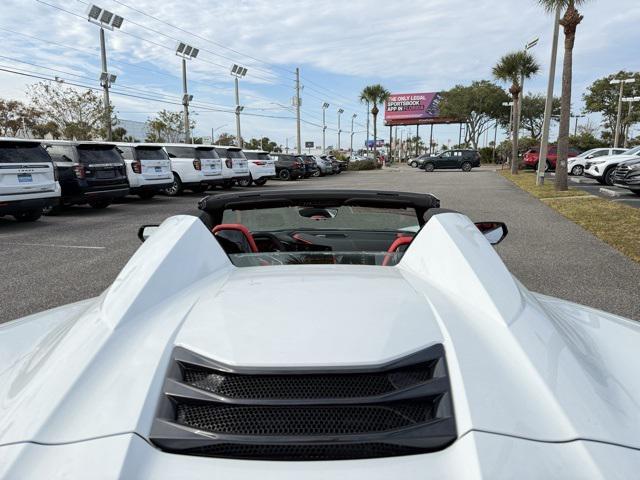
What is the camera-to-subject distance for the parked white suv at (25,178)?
31.5ft

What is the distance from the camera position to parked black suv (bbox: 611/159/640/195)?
569 inches

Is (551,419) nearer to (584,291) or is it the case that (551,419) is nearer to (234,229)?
(234,229)

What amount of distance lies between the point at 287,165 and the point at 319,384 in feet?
94.2

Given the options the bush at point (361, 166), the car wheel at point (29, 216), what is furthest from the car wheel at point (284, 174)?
the bush at point (361, 166)

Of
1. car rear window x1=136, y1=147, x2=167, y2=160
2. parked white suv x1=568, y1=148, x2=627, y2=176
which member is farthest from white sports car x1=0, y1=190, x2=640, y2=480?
parked white suv x1=568, y1=148, x2=627, y2=176

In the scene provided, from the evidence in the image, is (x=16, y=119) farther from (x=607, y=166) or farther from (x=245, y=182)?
(x=607, y=166)

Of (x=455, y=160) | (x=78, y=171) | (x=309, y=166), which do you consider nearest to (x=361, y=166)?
(x=455, y=160)

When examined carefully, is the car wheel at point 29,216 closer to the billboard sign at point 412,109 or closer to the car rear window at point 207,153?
the car rear window at point 207,153

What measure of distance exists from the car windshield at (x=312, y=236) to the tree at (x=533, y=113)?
228 feet

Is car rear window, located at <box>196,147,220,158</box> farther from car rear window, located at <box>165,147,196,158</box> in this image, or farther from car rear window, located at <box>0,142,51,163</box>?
car rear window, located at <box>0,142,51,163</box>

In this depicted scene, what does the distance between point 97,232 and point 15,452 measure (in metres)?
9.20

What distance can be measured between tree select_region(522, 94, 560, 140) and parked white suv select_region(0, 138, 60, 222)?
66.8m

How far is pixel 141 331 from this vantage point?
1287 millimetres

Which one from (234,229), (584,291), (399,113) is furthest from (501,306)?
(399,113)
